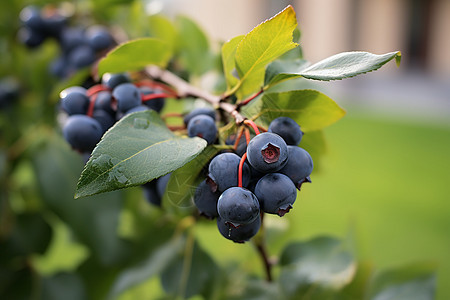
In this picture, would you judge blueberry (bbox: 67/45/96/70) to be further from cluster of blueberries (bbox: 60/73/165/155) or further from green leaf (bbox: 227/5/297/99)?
green leaf (bbox: 227/5/297/99)

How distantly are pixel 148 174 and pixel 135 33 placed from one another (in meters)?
0.59

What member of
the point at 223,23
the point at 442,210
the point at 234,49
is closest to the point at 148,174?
the point at 234,49

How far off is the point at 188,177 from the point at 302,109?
140 mm

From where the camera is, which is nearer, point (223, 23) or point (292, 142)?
point (292, 142)

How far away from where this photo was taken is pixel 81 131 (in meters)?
0.47

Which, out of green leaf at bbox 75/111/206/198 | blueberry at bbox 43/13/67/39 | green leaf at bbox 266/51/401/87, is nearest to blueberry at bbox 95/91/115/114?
green leaf at bbox 75/111/206/198

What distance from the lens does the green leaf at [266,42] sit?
1.34 feet

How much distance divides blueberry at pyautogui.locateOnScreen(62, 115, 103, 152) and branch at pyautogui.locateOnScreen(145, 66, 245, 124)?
0.13 m

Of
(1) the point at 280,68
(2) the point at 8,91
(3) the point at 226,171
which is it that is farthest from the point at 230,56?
(2) the point at 8,91

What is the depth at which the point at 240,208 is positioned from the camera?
36cm

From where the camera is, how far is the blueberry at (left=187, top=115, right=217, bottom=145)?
1.42 ft

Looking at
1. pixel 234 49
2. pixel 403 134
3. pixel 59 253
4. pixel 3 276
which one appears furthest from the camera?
pixel 403 134

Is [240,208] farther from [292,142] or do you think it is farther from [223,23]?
[223,23]

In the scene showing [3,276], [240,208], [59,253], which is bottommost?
[59,253]
